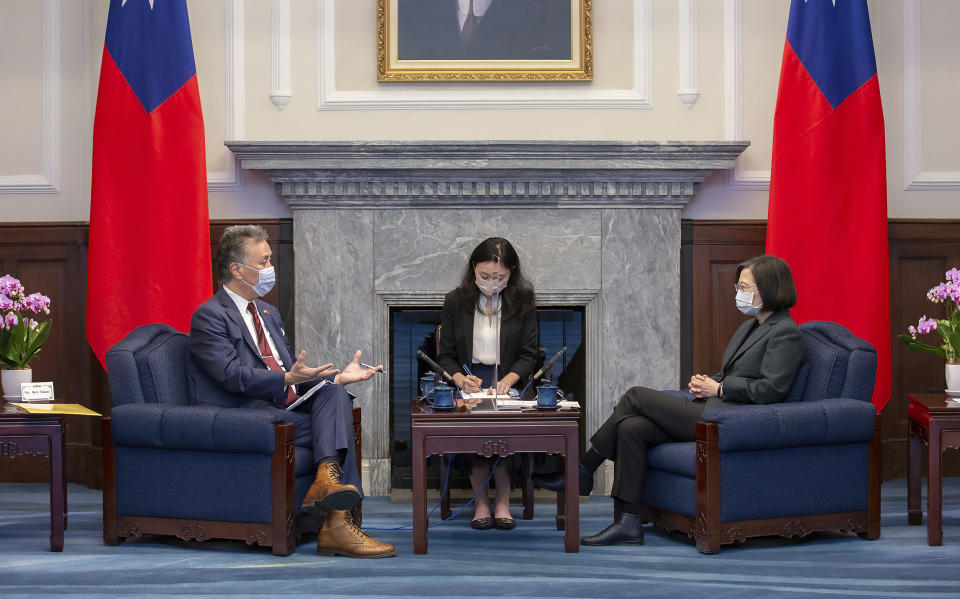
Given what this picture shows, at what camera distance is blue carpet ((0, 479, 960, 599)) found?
11.0 ft

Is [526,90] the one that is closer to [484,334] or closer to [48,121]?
[484,334]

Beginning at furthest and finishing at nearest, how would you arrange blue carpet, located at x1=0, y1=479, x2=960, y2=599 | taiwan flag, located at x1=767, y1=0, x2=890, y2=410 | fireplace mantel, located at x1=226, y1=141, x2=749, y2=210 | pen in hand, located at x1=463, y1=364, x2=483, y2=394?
fireplace mantel, located at x1=226, y1=141, x2=749, y2=210
taiwan flag, located at x1=767, y1=0, x2=890, y2=410
pen in hand, located at x1=463, y1=364, x2=483, y2=394
blue carpet, located at x1=0, y1=479, x2=960, y2=599

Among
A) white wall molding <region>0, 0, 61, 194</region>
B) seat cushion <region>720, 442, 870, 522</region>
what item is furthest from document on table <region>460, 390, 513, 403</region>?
white wall molding <region>0, 0, 61, 194</region>

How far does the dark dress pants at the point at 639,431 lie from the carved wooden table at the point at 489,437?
0.99 ft

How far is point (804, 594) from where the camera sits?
10.7ft

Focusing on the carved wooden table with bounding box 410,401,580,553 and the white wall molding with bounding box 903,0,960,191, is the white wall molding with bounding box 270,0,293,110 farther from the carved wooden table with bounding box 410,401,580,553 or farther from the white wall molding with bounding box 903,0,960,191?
the white wall molding with bounding box 903,0,960,191

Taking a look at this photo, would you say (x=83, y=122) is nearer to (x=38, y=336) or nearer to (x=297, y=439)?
(x=38, y=336)

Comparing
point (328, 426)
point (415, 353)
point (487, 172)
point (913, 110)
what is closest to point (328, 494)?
point (328, 426)

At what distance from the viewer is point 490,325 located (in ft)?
15.4

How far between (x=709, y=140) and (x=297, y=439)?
8.88ft

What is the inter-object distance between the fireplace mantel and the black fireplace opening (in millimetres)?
612

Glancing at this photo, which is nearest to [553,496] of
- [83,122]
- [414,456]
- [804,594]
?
[414,456]

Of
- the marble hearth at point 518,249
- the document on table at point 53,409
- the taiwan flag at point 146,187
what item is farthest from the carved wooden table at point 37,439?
the marble hearth at point 518,249

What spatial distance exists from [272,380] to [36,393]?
107 centimetres
